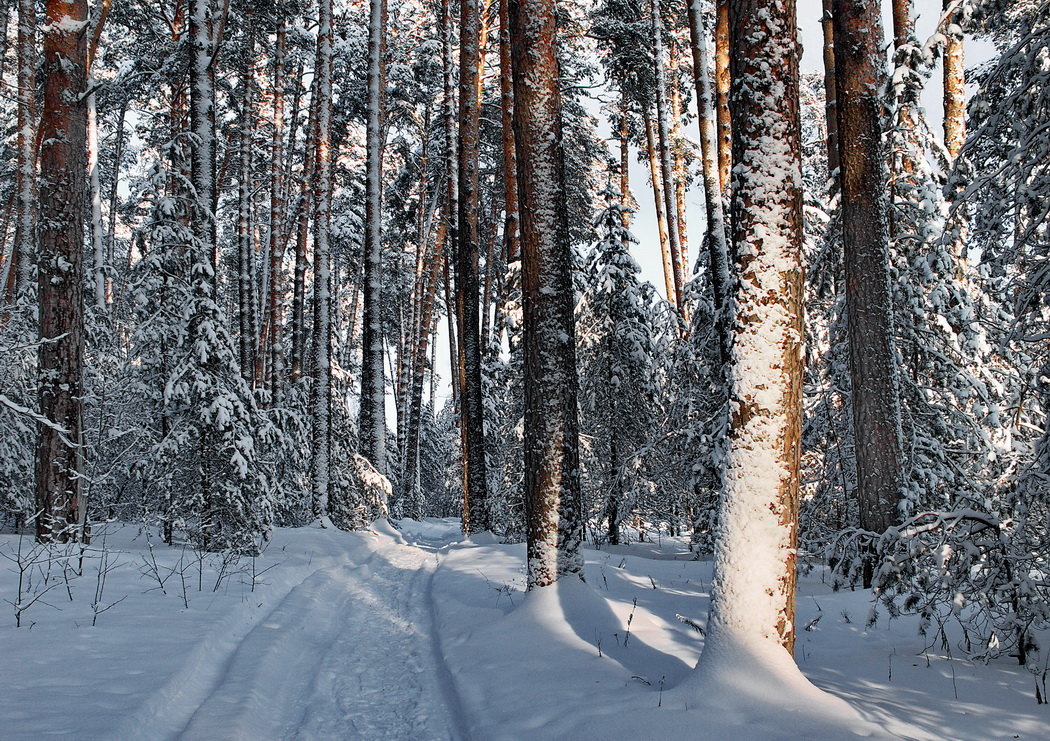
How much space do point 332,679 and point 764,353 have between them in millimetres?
4091

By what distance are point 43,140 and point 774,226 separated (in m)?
8.65

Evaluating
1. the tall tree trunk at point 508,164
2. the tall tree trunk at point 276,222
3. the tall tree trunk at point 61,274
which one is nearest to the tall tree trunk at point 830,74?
the tall tree trunk at point 508,164

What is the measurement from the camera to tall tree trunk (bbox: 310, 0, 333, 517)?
15.5 m

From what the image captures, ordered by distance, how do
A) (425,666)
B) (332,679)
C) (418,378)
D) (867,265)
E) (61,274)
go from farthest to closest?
(418,378)
(61,274)
(867,265)
(425,666)
(332,679)

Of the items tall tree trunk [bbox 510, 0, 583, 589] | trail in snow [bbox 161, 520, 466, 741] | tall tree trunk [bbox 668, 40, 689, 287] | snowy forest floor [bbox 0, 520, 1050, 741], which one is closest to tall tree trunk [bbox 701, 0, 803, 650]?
snowy forest floor [bbox 0, 520, 1050, 741]

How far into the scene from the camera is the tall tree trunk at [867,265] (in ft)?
22.4

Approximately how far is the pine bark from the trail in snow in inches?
249

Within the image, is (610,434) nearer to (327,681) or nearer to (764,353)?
(327,681)

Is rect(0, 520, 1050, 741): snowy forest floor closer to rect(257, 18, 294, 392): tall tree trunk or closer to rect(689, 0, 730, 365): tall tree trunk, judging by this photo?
rect(689, 0, 730, 365): tall tree trunk

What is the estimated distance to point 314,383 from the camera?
15.6 meters

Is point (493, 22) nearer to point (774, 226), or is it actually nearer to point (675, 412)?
point (675, 412)

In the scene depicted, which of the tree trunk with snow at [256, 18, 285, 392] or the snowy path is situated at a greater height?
the tree trunk with snow at [256, 18, 285, 392]

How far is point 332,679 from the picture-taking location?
5016 mm

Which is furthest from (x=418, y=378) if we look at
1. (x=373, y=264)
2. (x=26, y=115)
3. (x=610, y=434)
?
(x=26, y=115)
